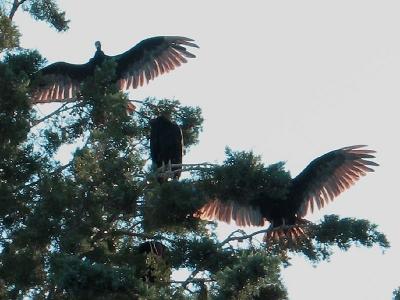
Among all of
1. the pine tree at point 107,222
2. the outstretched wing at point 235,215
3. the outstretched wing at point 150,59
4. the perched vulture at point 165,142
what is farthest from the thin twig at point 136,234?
the outstretched wing at point 150,59

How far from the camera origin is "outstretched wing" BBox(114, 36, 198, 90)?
14.5 meters

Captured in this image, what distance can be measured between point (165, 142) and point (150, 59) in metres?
1.65

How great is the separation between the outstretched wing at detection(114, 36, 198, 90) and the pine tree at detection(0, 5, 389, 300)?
95.9 inches

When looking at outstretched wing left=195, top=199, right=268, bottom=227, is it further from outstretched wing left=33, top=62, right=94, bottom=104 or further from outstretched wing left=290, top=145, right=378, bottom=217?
outstretched wing left=33, top=62, right=94, bottom=104

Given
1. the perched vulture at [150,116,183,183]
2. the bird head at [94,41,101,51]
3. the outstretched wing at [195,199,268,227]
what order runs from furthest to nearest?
the bird head at [94,41,101,51] → the outstretched wing at [195,199,268,227] → the perched vulture at [150,116,183,183]

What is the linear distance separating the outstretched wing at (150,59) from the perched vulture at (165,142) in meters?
1.24

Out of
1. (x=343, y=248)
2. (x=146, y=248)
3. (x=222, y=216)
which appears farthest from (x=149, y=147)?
(x=343, y=248)

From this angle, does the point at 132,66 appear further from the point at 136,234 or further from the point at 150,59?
the point at 136,234

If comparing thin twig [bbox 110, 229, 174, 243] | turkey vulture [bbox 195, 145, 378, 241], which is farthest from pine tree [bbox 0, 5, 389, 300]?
turkey vulture [bbox 195, 145, 378, 241]

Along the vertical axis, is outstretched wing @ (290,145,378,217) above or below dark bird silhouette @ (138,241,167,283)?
above

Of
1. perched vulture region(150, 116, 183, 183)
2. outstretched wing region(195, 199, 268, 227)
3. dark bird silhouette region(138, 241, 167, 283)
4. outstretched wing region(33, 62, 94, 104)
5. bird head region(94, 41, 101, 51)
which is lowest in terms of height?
dark bird silhouette region(138, 241, 167, 283)

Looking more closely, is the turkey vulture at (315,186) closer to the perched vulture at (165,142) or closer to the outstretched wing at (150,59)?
the perched vulture at (165,142)

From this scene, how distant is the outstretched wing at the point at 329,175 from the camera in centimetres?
1331

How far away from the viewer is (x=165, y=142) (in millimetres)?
13219
